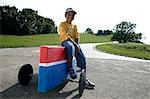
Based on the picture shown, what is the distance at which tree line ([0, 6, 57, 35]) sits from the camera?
4084cm

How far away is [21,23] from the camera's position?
5612cm

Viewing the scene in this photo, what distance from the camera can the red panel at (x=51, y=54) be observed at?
5859mm

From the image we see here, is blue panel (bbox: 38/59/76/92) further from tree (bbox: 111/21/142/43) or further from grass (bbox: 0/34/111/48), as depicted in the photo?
tree (bbox: 111/21/142/43)

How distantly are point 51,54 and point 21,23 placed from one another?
51277mm

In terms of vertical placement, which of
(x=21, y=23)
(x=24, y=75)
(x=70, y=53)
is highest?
(x=21, y=23)

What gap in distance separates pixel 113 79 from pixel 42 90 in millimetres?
3407

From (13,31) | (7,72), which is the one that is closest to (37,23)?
(13,31)

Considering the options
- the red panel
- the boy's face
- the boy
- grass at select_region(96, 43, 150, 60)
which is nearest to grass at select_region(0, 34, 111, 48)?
grass at select_region(96, 43, 150, 60)

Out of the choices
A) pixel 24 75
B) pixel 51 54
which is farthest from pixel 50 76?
pixel 24 75

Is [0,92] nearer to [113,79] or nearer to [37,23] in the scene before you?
[113,79]

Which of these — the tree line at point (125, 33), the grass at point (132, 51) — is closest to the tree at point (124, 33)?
the tree line at point (125, 33)

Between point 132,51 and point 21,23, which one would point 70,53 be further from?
point 21,23

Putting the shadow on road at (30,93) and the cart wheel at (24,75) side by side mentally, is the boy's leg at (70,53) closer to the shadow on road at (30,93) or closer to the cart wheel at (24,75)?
the shadow on road at (30,93)

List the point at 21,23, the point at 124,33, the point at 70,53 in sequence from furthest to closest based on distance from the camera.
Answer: the point at 124,33
the point at 21,23
the point at 70,53
